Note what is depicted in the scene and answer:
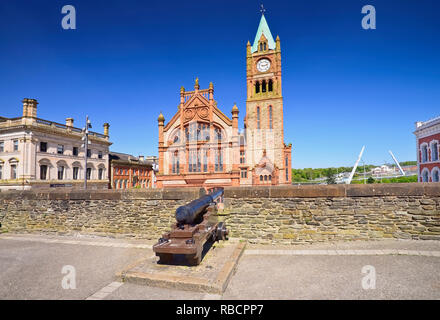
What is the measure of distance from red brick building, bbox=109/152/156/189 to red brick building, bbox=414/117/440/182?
46000 mm

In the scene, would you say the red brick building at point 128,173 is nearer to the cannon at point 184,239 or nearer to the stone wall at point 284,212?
the stone wall at point 284,212

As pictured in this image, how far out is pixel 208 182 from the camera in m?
30.8

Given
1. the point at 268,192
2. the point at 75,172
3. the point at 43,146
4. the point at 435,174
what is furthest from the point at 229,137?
the point at 43,146

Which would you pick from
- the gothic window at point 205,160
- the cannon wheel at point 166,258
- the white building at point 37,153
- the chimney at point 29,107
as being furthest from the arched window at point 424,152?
the chimney at point 29,107

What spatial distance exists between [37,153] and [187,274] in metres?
38.9

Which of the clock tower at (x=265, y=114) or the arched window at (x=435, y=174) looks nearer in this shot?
the arched window at (x=435, y=174)

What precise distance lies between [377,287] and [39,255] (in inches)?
313

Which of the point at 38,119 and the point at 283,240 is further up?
the point at 38,119

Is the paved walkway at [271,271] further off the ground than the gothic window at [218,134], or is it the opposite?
the gothic window at [218,134]

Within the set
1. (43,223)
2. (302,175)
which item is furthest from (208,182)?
(302,175)

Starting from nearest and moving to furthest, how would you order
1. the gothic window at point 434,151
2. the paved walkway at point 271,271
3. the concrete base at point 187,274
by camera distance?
the paved walkway at point 271,271
the concrete base at point 187,274
the gothic window at point 434,151

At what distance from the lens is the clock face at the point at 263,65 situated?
38656mm
